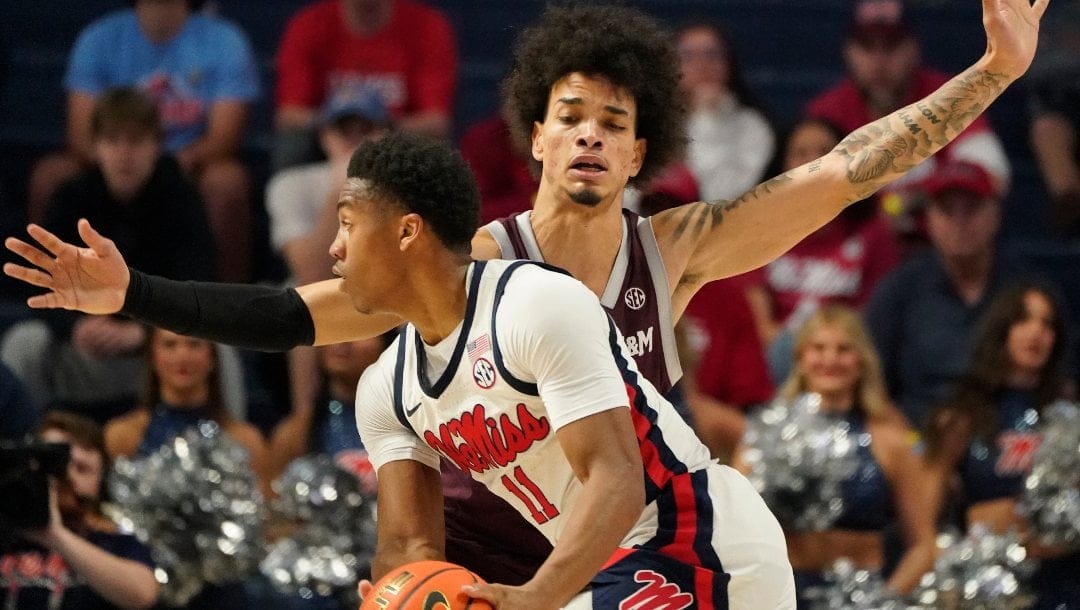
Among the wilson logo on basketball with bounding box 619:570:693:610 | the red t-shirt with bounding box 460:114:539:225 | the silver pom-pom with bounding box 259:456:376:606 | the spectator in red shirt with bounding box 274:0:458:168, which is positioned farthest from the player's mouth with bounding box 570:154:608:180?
the spectator in red shirt with bounding box 274:0:458:168

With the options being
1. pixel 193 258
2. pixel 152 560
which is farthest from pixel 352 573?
pixel 193 258

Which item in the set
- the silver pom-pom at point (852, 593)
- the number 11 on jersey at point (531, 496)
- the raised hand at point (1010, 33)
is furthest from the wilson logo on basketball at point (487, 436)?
the silver pom-pom at point (852, 593)

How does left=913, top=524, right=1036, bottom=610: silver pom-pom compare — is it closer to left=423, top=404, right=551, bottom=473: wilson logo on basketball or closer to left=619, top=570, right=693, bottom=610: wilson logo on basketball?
left=619, top=570, right=693, bottom=610: wilson logo on basketball

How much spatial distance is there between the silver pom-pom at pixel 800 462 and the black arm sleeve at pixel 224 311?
2322 millimetres

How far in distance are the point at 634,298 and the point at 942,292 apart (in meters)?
3.26

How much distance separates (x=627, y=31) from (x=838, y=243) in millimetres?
3534

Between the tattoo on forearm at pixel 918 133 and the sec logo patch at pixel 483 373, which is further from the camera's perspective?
the tattoo on forearm at pixel 918 133

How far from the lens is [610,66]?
153 inches

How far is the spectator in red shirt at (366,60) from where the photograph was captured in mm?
7688

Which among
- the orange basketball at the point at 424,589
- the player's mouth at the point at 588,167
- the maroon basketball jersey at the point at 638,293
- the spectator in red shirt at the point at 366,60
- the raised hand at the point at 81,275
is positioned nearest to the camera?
the orange basketball at the point at 424,589

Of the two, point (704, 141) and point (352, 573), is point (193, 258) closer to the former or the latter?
point (352, 573)

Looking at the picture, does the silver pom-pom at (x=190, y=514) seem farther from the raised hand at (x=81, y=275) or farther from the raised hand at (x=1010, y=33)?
the raised hand at (x=1010, y=33)

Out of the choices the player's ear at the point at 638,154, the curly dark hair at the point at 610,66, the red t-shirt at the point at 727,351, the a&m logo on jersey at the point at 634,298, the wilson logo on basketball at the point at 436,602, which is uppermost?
the red t-shirt at the point at 727,351

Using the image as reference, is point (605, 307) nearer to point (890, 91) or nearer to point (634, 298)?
point (634, 298)
